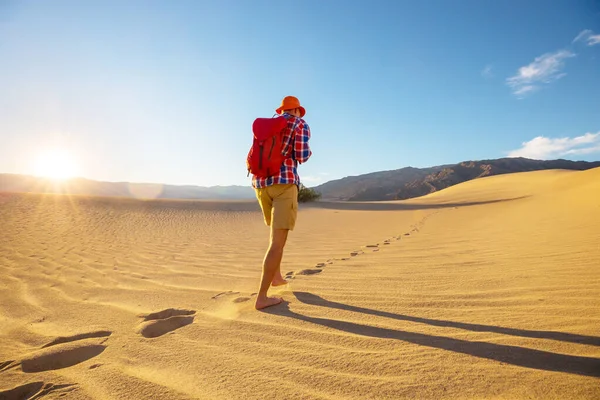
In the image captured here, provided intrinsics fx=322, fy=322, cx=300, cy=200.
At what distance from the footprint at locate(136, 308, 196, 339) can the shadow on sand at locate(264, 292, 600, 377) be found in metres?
0.70

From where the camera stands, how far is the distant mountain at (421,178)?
62.6 meters

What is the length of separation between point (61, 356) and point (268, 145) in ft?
5.80

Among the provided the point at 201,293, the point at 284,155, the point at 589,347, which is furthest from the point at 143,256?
the point at 589,347

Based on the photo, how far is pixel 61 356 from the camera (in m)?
1.76

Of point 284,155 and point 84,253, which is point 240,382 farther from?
point 84,253

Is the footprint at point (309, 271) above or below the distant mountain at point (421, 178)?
below

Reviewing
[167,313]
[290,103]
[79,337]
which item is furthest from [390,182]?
[79,337]

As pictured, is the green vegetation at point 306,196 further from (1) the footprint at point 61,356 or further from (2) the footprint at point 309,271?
(1) the footprint at point 61,356

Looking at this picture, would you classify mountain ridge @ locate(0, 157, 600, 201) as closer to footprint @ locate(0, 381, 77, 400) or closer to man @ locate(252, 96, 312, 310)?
man @ locate(252, 96, 312, 310)

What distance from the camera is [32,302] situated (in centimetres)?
287

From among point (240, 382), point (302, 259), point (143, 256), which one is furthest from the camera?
point (143, 256)

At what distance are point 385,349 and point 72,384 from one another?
1489 mm

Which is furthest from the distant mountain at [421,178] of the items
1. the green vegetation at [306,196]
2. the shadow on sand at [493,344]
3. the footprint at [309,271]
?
the shadow on sand at [493,344]

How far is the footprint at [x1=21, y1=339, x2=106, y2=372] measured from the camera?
1.68 metres
